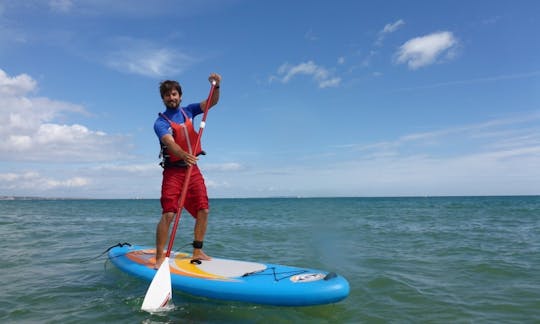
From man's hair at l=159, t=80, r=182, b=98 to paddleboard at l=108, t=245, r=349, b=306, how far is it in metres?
2.41

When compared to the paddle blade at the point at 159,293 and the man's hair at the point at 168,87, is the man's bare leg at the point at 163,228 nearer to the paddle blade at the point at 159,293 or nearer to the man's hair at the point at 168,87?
the paddle blade at the point at 159,293

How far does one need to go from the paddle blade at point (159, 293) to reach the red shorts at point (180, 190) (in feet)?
2.55

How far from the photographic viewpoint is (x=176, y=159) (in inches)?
182

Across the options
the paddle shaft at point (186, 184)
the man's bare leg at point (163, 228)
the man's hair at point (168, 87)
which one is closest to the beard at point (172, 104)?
the man's hair at point (168, 87)

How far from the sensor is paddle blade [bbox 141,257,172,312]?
12.7 feet

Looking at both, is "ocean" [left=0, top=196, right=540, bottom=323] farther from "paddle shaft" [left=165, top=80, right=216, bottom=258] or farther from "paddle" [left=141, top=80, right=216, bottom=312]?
"paddle shaft" [left=165, top=80, right=216, bottom=258]

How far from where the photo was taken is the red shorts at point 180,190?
456cm

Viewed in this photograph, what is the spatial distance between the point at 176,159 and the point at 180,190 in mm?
422

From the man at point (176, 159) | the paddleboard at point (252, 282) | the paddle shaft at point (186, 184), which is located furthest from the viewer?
the man at point (176, 159)

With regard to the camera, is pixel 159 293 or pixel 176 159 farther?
pixel 176 159

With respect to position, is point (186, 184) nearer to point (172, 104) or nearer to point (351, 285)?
point (172, 104)

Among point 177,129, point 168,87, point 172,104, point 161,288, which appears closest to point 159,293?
point 161,288

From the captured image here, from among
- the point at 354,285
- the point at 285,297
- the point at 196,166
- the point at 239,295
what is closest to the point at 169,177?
the point at 196,166

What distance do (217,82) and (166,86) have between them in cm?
69
